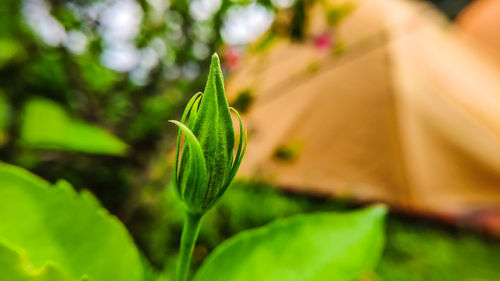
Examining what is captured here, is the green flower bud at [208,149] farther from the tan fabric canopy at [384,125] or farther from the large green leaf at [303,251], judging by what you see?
the tan fabric canopy at [384,125]

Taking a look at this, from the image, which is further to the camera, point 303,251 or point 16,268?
point 303,251

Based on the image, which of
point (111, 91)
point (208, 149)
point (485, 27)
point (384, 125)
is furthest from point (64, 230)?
point (485, 27)

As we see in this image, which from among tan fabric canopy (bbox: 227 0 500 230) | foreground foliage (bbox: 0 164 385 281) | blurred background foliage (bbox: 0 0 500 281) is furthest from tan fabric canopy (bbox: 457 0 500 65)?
foreground foliage (bbox: 0 164 385 281)

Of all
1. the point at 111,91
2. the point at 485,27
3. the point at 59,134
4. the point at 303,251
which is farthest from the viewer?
the point at 485,27

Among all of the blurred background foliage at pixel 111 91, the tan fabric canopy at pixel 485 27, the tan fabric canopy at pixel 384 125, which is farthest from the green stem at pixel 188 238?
the tan fabric canopy at pixel 485 27

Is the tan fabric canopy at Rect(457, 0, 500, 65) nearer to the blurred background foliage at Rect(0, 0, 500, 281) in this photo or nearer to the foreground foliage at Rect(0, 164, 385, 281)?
the blurred background foliage at Rect(0, 0, 500, 281)

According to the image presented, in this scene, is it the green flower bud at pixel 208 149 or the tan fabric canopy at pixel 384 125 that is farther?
the tan fabric canopy at pixel 384 125

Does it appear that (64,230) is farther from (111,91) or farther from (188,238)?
(111,91)
